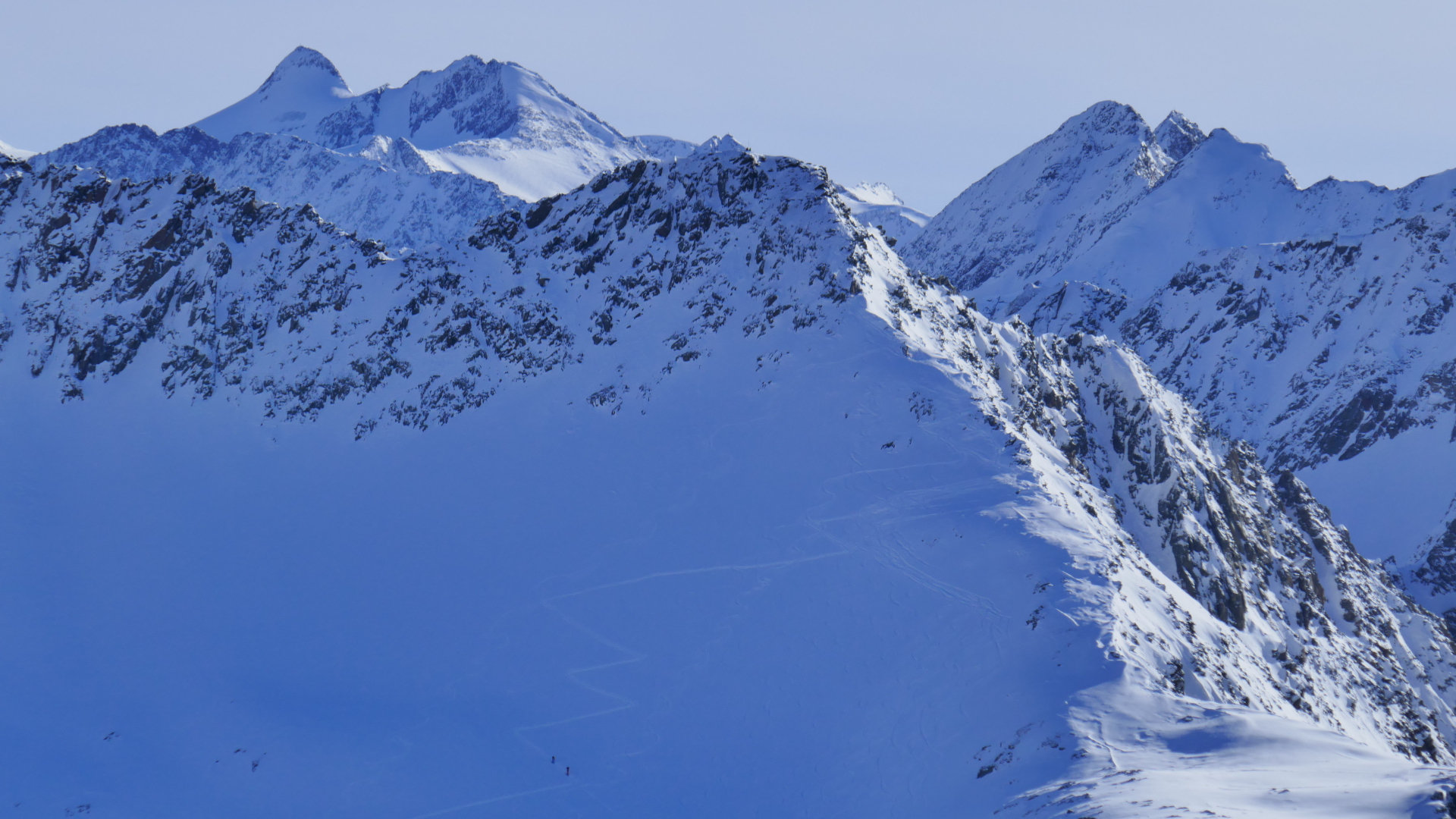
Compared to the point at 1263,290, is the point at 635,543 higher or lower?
lower

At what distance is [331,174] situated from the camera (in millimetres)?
169250

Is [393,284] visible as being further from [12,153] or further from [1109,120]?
[1109,120]

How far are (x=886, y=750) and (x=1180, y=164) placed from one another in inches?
6002

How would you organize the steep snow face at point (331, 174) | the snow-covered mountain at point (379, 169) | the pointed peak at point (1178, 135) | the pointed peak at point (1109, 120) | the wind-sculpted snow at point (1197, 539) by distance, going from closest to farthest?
1. the wind-sculpted snow at point (1197, 539)
2. the steep snow face at point (331, 174)
3. the snow-covered mountain at point (379, 169)
4. the pointed peak at point (1109, 120)
5. the pointed peak at point (1178, 135)

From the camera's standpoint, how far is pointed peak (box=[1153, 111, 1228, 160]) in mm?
187500

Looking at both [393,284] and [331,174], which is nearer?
[393,284]

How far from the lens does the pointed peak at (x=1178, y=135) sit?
188 metres

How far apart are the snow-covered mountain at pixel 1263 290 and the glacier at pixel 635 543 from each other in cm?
3618

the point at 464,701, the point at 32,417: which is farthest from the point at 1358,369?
the point at 32,417

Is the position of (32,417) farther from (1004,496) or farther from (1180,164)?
(1180,164)

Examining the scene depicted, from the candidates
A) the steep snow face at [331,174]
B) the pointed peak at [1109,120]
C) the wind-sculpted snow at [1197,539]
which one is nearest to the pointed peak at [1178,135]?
the pointed peak at [1109,120]

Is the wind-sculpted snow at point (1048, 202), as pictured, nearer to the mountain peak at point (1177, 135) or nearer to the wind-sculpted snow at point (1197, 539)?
the mountain peak at point (1177, 135)

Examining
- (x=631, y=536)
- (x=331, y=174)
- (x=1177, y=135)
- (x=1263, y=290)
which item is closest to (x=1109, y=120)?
(x=1177, y=135)

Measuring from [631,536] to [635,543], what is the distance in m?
0.56
